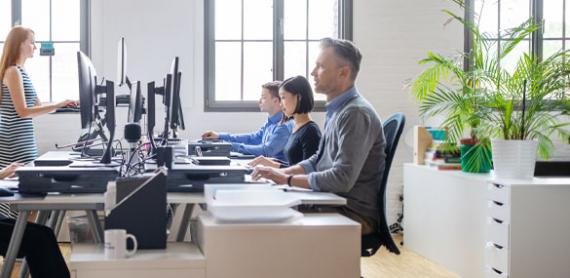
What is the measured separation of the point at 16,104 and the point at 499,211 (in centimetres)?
279

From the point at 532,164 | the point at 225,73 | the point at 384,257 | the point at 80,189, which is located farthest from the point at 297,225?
the point at 225,73

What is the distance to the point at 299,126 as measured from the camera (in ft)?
12.8

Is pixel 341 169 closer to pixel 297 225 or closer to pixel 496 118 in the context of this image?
pixel 297 225

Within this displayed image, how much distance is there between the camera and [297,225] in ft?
7.03

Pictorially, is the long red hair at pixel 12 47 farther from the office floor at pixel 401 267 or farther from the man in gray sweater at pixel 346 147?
the man in gray sweater at pixel 346 147

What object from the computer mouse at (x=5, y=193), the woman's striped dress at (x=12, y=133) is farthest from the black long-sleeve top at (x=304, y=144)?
the woman's striped dress at (x=12, y=133)

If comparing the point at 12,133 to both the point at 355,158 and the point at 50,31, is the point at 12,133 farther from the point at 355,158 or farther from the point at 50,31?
the point at 355,158

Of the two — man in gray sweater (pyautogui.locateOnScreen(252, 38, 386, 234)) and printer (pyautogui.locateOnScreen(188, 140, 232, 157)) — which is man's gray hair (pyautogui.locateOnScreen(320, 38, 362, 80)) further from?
printer (pyautogui.locateOnScreen(188, 140, 232, 157))

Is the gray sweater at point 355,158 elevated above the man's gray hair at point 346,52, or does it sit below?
below

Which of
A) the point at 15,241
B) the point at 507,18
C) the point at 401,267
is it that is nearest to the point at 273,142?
the point at 401,267

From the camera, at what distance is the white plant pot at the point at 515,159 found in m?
3.73

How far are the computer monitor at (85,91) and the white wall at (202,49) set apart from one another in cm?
273

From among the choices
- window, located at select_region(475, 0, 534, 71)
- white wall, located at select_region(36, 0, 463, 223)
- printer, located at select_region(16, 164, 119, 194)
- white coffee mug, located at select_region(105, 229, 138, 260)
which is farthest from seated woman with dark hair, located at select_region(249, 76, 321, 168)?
window, located at select_region(475, 0, 534, 71)

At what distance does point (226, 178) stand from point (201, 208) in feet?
0.48
